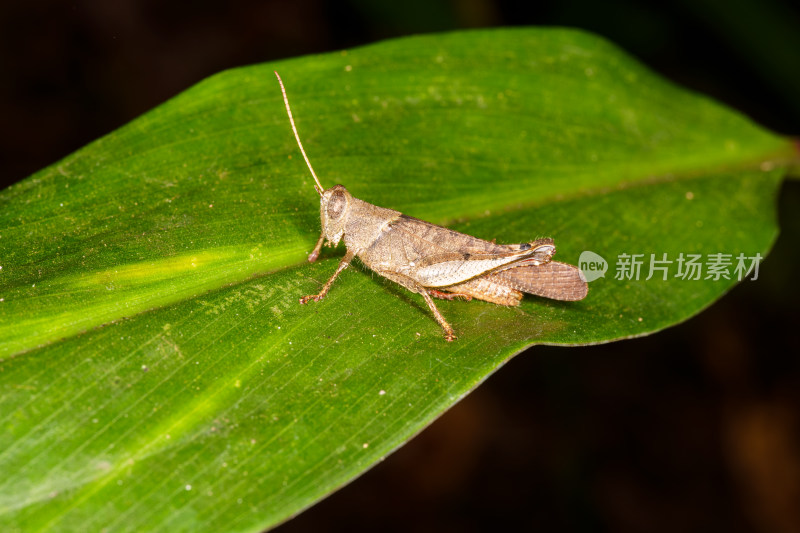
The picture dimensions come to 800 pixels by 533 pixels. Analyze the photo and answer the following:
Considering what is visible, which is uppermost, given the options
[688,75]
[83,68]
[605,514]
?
[83,68]

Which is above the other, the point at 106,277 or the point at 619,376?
the point at 106,277

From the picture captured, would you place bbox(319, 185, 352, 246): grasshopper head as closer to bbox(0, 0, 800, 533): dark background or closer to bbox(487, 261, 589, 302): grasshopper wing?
bbox(487, 261, 589, 302): grasshopper wing

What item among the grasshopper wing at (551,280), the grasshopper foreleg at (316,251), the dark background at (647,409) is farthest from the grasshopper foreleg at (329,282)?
the dark background at (647,409)

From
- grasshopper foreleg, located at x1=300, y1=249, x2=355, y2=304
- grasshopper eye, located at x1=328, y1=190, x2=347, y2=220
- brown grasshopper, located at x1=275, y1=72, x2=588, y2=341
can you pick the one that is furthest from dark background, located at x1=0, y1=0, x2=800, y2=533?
grasshopper eye, located at x1=328, y1=190, x2=347, y2=220

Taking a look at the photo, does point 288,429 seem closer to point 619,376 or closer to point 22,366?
point 22,366

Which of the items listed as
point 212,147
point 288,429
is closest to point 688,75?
point 212,147
